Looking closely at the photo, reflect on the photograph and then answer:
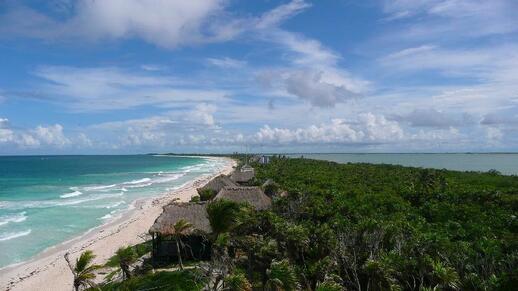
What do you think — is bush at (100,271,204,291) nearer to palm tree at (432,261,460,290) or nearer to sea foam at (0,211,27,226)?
palm tree at (432,261,460,290)

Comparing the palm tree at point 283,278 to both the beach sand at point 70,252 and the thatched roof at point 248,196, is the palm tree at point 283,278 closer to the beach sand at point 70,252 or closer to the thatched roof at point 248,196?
the beach sand at point 70,252

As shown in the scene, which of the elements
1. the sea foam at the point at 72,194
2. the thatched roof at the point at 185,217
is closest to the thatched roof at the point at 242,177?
the sea foam at the point at 72,194

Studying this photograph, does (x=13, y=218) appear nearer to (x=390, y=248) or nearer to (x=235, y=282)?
(x=235, y=282)

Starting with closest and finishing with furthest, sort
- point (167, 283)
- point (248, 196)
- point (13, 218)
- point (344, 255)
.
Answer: point (344, 255) → point (167, 283) → point (248, 196) → point (13, 218)

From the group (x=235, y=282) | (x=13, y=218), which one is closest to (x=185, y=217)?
(x=235, y=282)

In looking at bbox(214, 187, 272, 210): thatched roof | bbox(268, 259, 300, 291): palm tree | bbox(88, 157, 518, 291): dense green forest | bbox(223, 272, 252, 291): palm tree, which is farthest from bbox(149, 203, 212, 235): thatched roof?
bbox(268, 259, 300, 291): palm tree

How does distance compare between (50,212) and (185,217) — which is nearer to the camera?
(185,217)

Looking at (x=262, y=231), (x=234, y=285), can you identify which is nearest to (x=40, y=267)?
(x=262, y=231)
